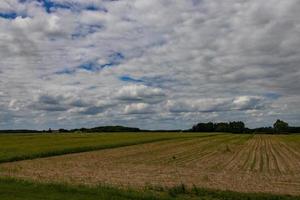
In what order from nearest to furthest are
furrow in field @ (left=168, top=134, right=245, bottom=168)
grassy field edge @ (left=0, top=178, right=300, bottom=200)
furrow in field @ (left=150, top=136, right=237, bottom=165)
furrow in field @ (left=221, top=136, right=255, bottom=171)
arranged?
1. grassy field edge @ (left=0, top=178, right=300, bottom=200)
2. furrow in field @ (left=221, top=136, right=255, bottom=171)
3. furrow in field @ (left=168, top=134, right=245, bottom=168)
4. furrow in field @ (left=150, top=136, right=237, bottom=165)

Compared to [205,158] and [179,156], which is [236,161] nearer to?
[205,158]

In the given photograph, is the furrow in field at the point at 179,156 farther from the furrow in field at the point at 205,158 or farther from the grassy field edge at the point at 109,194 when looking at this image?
the grassy field edge at the point at 109,194

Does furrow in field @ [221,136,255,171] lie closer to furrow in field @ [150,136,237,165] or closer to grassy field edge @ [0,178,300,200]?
furrow in field @ [150,136,237,165]

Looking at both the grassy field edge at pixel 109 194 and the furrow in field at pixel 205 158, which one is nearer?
the grassy field edge at pixel 109 194

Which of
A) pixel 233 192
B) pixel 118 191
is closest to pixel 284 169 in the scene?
pixel 233 192

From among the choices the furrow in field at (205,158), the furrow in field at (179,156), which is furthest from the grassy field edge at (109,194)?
the furrow in field at (179,156)

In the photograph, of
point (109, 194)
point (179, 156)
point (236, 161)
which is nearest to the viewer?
point (109, 194)

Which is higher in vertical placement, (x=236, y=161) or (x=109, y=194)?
(x=236, y=161)

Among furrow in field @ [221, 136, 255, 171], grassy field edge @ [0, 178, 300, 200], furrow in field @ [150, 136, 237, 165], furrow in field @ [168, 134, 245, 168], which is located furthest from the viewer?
furrow in field @ [150, 136, 237, 165]

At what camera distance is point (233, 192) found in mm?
18562

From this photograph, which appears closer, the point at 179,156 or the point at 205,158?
the point at 205,158

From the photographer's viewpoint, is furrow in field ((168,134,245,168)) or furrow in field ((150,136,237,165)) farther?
furrow in field ((150,136,237,165))

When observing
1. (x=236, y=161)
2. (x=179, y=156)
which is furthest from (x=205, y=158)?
(x=236, y=161)

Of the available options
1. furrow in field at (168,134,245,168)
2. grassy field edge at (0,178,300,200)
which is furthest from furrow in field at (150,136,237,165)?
grassy field edge at (0,178,300,200)
